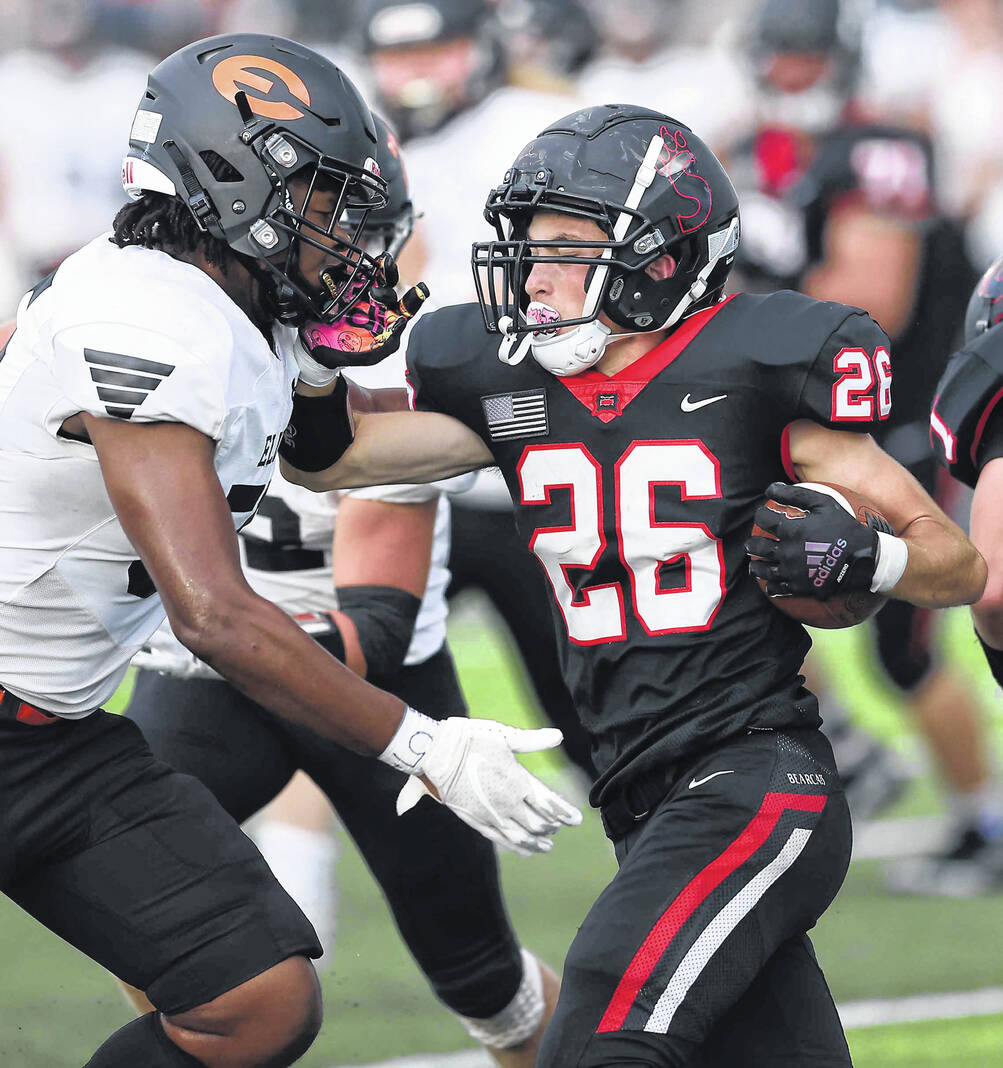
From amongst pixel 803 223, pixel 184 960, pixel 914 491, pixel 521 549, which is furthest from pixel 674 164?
pixel 803 223

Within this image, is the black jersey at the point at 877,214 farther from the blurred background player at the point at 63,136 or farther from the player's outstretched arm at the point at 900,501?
the player's outstretched arm at the point at 900,501

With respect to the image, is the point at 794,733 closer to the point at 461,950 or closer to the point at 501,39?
the point at 461,950

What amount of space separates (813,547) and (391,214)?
1546 millimetres

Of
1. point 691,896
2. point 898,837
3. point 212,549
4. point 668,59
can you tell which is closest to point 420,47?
point 668,59

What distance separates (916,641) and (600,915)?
11.0 feet

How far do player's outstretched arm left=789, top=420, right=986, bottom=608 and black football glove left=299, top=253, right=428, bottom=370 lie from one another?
62cm

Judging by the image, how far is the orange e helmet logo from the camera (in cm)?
232

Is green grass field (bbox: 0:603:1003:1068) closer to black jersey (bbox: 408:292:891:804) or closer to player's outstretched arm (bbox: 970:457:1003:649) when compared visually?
player's outstretched arm (bbox: 970:457:1003:649)

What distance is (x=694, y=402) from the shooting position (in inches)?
96.9

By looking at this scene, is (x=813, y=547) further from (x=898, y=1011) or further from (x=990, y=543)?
(x=898, y=1011)

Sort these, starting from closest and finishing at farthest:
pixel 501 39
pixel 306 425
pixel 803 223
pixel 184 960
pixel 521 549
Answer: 1. pixel 184 960
2. pixel 306 425
3. pixel 521 549
4. pixel 803 223
5. pixel 501 39

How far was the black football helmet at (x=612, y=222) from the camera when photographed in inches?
97.4

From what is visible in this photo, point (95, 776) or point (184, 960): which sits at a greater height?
point (95, 776)

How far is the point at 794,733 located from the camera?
2.43m
